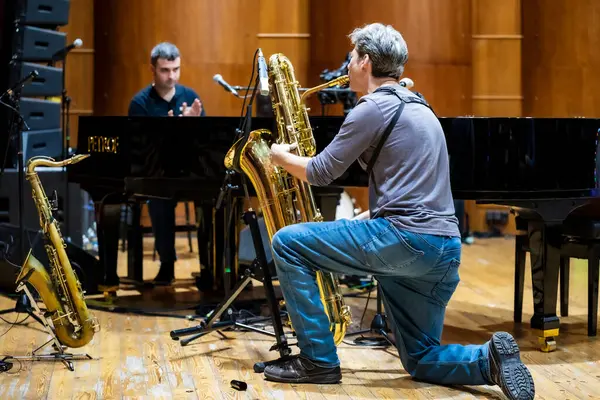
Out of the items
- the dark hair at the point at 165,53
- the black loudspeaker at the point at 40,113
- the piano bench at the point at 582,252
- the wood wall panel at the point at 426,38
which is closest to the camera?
the piano bench at the point at 582,252

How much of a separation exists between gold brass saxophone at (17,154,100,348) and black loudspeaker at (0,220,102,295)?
134 centimetres

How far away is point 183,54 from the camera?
862cm

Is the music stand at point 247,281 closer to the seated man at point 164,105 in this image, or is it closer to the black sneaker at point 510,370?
the black sneaker at point 510,370

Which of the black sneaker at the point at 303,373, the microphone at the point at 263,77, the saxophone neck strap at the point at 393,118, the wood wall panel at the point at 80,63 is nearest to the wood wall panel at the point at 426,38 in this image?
the wood wall panel at the point at 80,63

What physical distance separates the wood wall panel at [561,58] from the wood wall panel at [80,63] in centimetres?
421

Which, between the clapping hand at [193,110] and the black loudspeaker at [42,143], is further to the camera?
the black loudspeaker at [42,143]

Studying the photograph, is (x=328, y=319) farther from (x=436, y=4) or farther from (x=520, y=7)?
(x=520, y=7)

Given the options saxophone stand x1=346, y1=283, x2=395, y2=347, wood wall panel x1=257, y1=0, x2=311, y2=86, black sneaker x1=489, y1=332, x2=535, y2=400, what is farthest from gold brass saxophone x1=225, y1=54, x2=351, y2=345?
wood wall panel x1=257, y1=0, x2=311, y2=86

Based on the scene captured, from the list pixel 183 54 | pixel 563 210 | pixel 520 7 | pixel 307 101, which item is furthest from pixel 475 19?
pixel 563 210

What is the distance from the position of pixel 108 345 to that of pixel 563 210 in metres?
2.34

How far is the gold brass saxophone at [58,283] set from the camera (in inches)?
170

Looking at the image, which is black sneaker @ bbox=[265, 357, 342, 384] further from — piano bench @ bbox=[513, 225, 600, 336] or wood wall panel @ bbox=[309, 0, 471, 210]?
wood wall panel @ bbox=[309, 0, 471, 210]

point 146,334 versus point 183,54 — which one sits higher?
point 183,54

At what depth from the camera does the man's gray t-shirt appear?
364 cm
